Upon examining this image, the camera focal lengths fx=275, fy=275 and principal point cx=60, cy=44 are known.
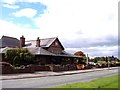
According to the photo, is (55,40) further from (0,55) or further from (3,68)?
(3,68)

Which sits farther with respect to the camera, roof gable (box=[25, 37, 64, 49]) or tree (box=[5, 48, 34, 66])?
roof gable (box=[25, 37, 64, 49])

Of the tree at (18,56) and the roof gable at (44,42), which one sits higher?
the roof gable at (44,42)

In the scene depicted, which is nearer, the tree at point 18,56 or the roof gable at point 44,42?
the tree at point 18,56

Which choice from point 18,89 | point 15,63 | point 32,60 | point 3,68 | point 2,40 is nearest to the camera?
point 18,89

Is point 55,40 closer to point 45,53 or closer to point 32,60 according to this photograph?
point 45,53

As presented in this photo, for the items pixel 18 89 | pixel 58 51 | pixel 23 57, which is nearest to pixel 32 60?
pixel 23 57

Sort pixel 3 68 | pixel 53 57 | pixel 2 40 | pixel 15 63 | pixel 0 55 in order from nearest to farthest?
1. pixel 3 68
2. pixel 15 63
3. pixel 0 55
4. pixel 53 57
5. pixel 2 40

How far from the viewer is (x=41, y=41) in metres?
65.5

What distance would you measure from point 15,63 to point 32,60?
3974 millimetres

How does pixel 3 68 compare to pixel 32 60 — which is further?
pixel 32 60

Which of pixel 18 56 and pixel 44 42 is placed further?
pixel 44 42

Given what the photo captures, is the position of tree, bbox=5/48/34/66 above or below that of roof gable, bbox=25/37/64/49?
below

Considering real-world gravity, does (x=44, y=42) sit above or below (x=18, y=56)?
above

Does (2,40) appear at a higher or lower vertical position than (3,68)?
higher
